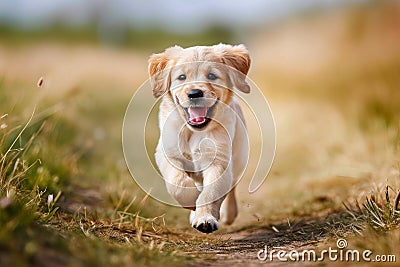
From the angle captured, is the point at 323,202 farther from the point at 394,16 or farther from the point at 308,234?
the point at 394,16

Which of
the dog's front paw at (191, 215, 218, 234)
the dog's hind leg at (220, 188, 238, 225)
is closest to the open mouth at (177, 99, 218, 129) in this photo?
the dog's front paw at (191, 215, 218, 234)

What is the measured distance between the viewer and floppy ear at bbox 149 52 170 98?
4.00m

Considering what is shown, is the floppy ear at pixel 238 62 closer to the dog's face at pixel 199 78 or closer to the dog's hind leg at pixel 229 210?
the dog's face at pixel 199 78

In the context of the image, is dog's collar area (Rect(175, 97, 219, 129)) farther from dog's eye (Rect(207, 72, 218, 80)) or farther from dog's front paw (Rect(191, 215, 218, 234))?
dog's front paw (Rect(191, 215, 218, 234))

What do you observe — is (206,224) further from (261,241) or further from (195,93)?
(195,93)

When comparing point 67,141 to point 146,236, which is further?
point 67,141

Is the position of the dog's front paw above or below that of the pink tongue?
below

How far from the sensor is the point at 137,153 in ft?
24.8

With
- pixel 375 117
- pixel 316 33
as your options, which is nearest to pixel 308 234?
pixel 375 117

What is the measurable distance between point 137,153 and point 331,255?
4.62 meters

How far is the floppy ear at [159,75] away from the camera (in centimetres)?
400

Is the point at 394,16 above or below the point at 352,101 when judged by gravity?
above

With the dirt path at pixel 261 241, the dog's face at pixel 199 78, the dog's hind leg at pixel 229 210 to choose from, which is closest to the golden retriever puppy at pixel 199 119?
the dog's face at pixel 199 78

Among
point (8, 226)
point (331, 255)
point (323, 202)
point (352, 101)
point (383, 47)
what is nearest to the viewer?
point (8, 226)
